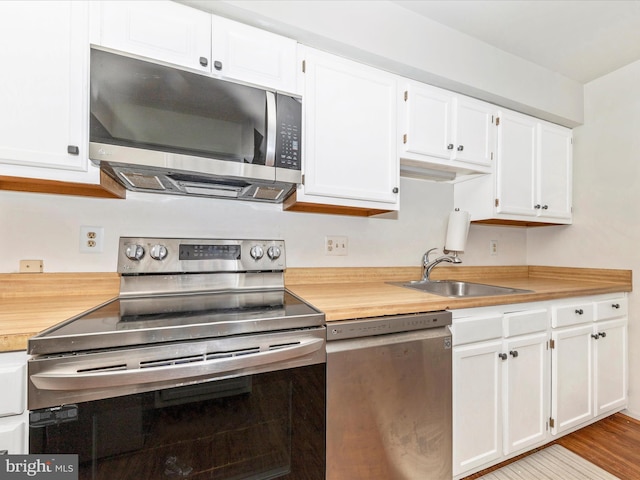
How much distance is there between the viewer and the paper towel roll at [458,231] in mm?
2068

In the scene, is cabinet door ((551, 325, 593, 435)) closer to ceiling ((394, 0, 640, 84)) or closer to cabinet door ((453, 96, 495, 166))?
cabinet door ((453, 96, 495, 166))

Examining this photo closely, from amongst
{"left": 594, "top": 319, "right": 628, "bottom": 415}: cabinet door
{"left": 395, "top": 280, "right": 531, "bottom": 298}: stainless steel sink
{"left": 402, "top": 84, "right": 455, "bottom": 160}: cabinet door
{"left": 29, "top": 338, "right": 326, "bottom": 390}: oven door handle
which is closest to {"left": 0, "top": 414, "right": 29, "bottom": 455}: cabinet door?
{"left": 29, "top": 338, "right": 326, "bottom": 390}: oven door handle

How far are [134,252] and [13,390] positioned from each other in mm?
678

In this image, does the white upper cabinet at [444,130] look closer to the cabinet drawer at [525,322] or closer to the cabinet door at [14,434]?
the cabinet drawer at [525,322]

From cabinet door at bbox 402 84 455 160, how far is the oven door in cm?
131

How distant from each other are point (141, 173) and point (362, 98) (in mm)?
1161

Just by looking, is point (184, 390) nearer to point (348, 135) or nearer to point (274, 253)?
point (274, 253)

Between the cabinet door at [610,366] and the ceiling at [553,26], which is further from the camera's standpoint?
the cabinet door at [610,366]

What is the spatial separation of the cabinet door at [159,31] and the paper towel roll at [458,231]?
5.85ft

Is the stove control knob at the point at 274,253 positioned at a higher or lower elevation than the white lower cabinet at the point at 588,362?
higher

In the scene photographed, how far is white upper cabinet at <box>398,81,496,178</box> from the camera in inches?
67.2

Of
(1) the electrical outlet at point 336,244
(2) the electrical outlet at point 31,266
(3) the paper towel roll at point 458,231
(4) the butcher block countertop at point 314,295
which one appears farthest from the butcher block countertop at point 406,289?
(2) the electrical outlet at point 31,266

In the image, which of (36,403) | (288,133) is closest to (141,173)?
(288,133)

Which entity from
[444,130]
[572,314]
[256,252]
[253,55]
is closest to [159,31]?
[253,55]
